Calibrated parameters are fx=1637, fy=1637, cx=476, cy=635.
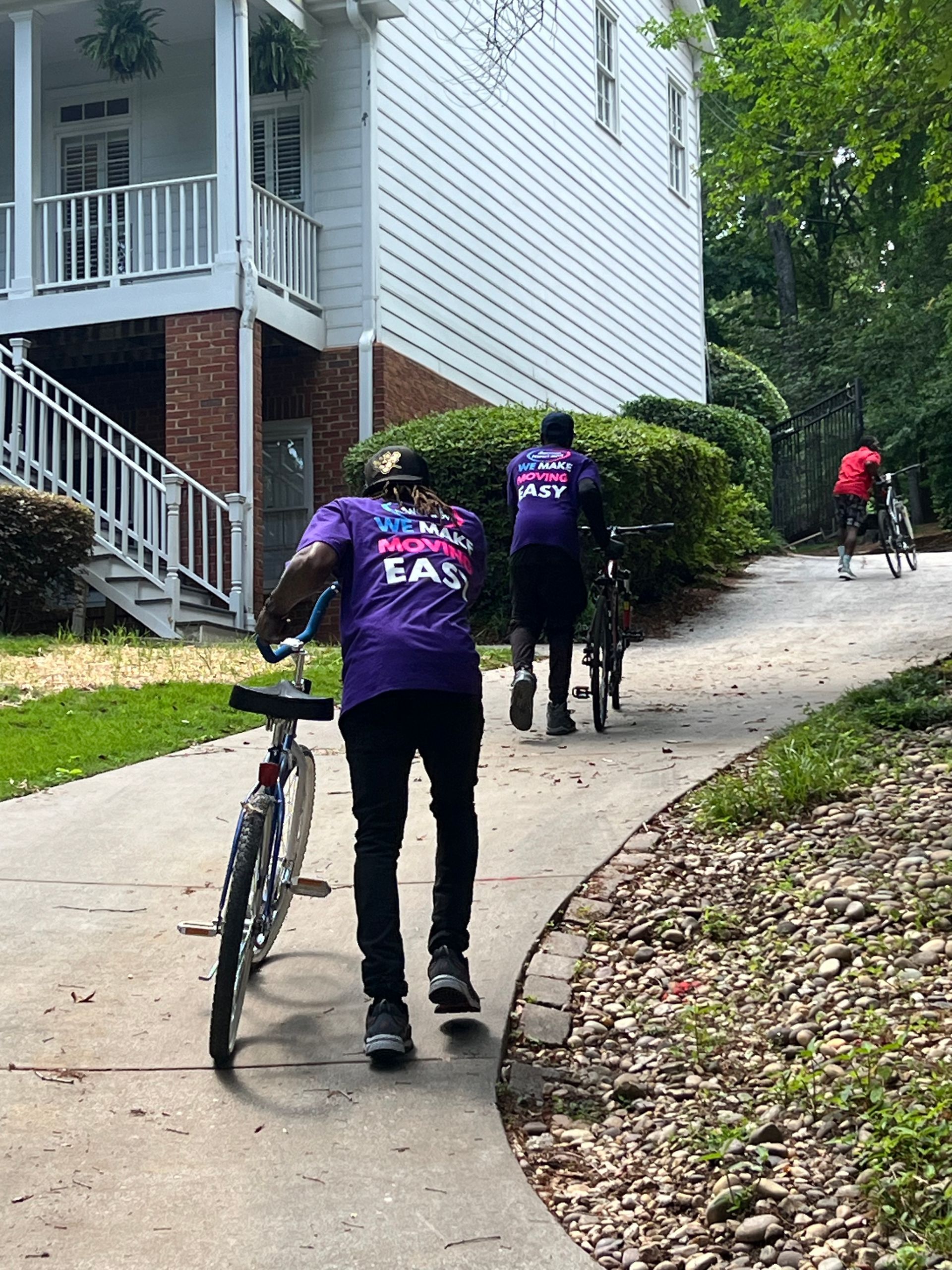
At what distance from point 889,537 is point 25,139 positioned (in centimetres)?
977

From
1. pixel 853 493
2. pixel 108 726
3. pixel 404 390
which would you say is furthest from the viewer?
pixel 853 493

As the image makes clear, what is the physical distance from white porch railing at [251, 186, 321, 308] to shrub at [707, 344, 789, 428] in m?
12.4

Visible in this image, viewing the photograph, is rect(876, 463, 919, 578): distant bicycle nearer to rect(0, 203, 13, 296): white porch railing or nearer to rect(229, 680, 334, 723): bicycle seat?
rect(0, 203, 13, 296): white porch railing

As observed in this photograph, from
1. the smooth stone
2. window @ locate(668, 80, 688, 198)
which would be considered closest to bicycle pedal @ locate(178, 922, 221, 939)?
the smooth stone

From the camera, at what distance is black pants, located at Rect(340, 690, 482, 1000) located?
4.56 m

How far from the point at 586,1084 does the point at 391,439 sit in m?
11.1

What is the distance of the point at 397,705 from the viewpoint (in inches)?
186

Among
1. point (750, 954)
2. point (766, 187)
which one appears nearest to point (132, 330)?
point (766, 187)

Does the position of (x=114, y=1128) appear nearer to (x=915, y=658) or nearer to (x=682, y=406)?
(x=915, y=658)

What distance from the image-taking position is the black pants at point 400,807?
4559 millimetres

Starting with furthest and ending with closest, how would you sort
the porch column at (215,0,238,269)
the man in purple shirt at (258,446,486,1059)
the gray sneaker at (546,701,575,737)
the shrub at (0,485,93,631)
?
the porch column at (215,0,238,269), the shrub at (0,485,93,631), the gray sneaker at (546,701,575,737), the man in purple shirt at (258,446,486,1059)

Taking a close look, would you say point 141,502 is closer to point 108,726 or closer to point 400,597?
point 108,726

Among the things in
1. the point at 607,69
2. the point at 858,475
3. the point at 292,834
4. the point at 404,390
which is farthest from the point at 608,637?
the point at 607,69

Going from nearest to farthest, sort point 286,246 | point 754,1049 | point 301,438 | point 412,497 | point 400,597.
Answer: point 754,1049
point 400,597
point 412,497
point 286,246
point 301,438
